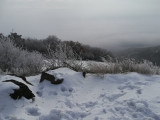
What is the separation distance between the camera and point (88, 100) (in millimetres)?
5641

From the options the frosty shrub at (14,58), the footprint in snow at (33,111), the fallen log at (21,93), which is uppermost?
the frosty shrub at (14,58)

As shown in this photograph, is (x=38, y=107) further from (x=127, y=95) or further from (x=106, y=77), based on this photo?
(x=106, y=77)

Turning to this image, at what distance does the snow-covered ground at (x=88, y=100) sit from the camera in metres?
4.64

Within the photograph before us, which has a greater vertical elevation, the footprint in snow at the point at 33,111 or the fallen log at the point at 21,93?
the fallen log at the point at 21,93

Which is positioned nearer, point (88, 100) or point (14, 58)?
point (88, 100)

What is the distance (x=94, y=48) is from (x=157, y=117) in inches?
1083

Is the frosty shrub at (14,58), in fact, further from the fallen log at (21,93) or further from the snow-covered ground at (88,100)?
the fallen log at (21,93)

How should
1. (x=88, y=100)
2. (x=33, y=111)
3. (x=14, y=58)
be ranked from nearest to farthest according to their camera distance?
1. (x=33, y=111)
2. (x=88, y=100)
3. (x=14, y=58)

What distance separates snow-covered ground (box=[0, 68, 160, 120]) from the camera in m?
4.64

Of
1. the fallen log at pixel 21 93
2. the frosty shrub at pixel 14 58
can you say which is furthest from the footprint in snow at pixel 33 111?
the frosty shrub at pixel 14 58

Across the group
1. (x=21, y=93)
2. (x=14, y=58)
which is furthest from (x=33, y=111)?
(x=14, y=58)

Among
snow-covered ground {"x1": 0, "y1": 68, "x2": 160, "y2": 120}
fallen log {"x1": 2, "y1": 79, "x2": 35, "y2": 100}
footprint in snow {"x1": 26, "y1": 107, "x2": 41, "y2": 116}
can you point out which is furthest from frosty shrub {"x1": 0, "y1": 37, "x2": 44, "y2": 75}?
footprint in snow {"x1": 26, "y1": 107, "x2": 41, "y2": 116}

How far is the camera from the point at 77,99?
5.71 m

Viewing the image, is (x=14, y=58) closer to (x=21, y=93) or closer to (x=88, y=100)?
(x=21, y=93)
